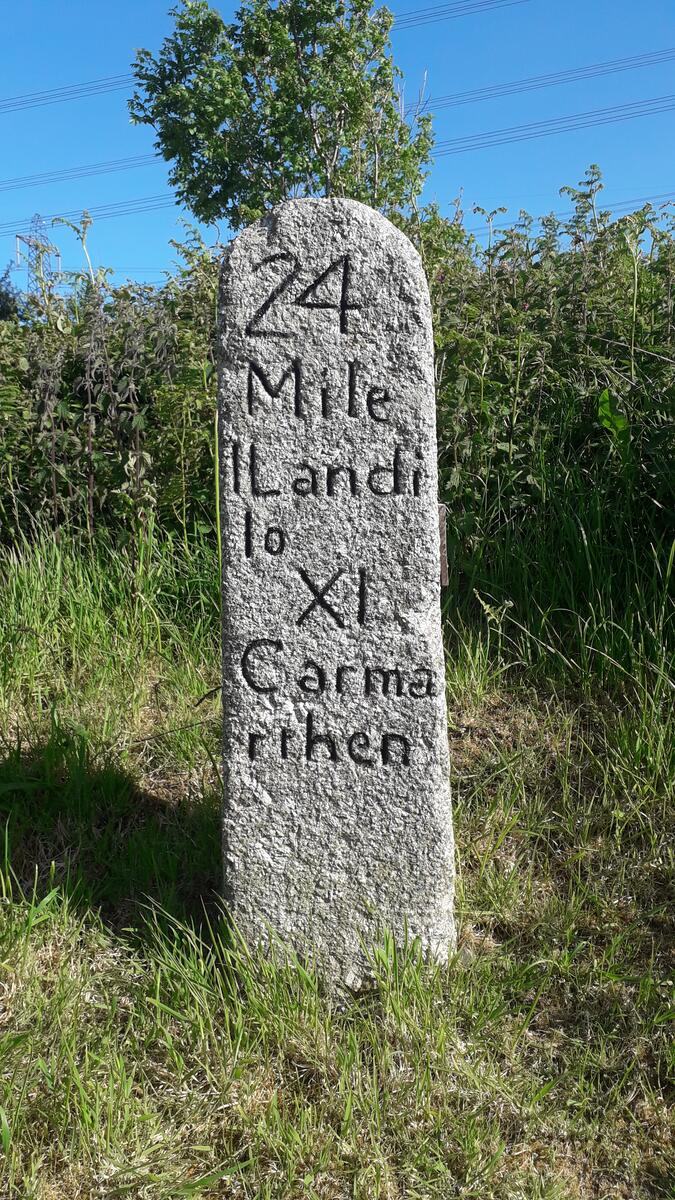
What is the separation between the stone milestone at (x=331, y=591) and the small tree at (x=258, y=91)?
1832 centimetres

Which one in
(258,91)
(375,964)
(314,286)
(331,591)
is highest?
(258,91)

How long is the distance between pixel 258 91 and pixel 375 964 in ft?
76.0

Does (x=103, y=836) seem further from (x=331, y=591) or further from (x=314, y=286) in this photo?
(x=314, y=286)

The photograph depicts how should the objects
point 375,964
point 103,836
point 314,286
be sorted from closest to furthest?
point 314,286 < point 375,964 < point 103,836

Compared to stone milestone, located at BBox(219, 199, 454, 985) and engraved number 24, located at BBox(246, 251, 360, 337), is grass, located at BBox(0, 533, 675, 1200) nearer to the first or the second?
stone milestone, located at BBox(219, 199, 454, 985)

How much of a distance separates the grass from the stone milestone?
0.18 meters

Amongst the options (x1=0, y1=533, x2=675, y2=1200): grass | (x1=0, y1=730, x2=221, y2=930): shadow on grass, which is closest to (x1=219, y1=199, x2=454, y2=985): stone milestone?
(x1=0, y1=533, x2=675, y2=1200): grass

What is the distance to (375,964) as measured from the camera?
209 cm

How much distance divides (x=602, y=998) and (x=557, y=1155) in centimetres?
39

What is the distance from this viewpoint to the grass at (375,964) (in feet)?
A: 5.90

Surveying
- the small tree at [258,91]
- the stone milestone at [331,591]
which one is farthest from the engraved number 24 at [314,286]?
the small tree at [258,91]

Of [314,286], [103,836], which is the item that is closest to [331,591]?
[314,286]

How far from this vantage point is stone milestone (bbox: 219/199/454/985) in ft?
6.50

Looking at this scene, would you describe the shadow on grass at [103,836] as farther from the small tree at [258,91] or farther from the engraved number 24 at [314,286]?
the small tree at [258,91]
